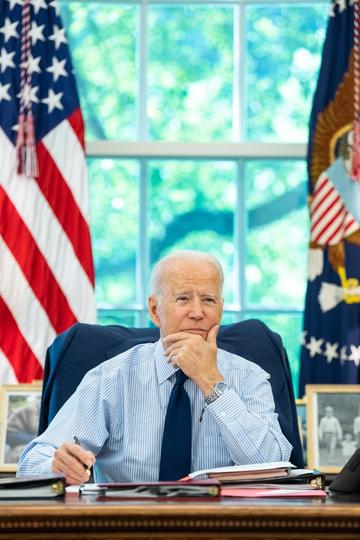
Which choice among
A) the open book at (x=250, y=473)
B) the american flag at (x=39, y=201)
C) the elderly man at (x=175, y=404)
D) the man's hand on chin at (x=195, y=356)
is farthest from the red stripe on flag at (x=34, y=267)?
the open book at (x=250, y=473)

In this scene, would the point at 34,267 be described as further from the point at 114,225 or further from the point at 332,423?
the point at 332,423

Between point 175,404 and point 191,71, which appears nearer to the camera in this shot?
point 175,404

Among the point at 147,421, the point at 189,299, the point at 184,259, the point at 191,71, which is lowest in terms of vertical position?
the point at 147,421

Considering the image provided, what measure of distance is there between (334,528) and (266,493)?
0.73 feet

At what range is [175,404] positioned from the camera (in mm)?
2572

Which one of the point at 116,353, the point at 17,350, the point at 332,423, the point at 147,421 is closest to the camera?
the point at 147,421

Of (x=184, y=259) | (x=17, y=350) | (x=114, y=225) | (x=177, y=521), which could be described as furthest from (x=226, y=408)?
(x=114, y=225)

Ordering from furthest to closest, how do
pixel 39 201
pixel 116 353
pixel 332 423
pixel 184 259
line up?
pixel 39 201 < pixel 332 423 < pixel 116 353 < pixel 184 259

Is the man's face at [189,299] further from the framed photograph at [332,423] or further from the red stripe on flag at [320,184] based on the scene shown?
the red stripe on flag at [320,184]

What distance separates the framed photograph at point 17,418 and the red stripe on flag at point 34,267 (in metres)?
0.39

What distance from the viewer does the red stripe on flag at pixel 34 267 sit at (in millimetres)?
4266

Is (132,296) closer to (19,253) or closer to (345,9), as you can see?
(19,253)

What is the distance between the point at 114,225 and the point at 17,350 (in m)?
0.70

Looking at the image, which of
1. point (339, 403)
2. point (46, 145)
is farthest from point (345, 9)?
point (339, 403)
